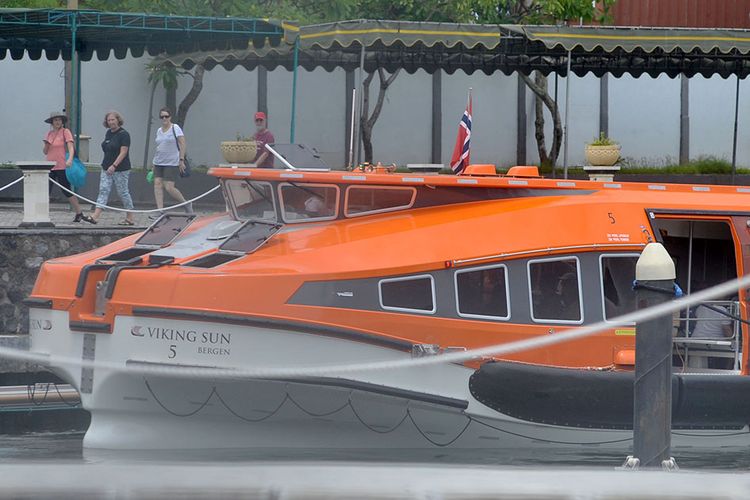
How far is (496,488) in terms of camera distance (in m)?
3.52

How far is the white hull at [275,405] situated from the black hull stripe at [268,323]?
0.19 feet

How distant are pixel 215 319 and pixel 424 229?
169cm

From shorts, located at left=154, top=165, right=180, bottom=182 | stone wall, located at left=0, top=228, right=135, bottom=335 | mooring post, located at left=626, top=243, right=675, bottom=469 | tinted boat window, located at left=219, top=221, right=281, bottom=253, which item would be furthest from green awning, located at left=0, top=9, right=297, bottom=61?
mooring post, located at left=626, top=243, right=675, bottom=469

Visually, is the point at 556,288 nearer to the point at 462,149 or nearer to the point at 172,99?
the point at 462,149

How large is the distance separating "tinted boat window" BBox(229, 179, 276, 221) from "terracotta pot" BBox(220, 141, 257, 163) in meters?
8.07

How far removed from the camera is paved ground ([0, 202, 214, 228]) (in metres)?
14.4

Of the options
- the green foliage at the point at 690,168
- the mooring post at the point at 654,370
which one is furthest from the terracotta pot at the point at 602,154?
the mooring post at the point at 654,370

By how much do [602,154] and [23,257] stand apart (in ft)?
27.5

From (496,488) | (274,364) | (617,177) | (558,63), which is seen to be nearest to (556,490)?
(496,488)

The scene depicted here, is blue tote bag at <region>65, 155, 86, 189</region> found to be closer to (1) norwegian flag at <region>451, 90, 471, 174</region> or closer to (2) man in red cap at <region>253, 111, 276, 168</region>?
(2) man in red cap at <region>253, 111, 276, 168</region>

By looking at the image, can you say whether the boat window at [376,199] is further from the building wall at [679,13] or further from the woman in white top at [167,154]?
the building wall at [679,13]

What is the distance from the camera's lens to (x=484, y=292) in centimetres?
830

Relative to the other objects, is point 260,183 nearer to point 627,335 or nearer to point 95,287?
point 95,287

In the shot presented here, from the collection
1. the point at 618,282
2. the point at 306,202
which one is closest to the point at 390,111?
the point at 306,202
